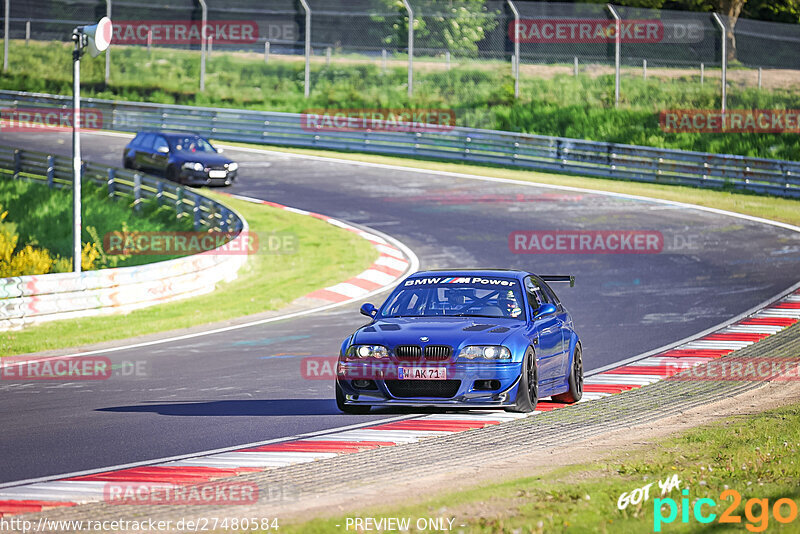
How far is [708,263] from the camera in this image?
2339 centimetres

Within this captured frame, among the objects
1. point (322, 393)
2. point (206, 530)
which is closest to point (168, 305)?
point (322, 393)

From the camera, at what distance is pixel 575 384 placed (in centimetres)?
1230

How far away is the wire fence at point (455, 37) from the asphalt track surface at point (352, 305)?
5.78 meters

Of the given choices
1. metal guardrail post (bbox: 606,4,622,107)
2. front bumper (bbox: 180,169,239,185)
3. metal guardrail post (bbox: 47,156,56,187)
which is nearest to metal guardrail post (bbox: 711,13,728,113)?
metal guardrail post (bbox: 606,4,622,107)

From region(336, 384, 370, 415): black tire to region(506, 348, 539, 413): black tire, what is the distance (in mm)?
1365

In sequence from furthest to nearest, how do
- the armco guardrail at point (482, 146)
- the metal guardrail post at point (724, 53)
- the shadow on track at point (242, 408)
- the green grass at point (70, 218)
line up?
the metal guardrail post at point (724, 53) → the armco guardrail at point (482, 146) → the green grass at point (70, 218) → the shadow on track at point (242, 408)

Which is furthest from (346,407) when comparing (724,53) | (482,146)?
(724,53)

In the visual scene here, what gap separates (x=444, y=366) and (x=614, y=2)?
4722 cm

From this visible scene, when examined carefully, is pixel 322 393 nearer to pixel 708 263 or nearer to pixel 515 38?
pixel 708 263

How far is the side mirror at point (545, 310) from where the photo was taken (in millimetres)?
11492

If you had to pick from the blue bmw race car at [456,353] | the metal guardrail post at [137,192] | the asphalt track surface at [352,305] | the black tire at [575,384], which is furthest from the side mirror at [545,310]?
the metal guardrail post at [137,192]

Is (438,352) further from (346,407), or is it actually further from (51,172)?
(51,172)

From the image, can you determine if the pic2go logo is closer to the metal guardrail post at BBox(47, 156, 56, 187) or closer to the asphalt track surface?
the asphalt track surface

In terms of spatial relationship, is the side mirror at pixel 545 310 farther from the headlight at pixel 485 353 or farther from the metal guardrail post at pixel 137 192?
the metal guardrail post at pixel 137 192
